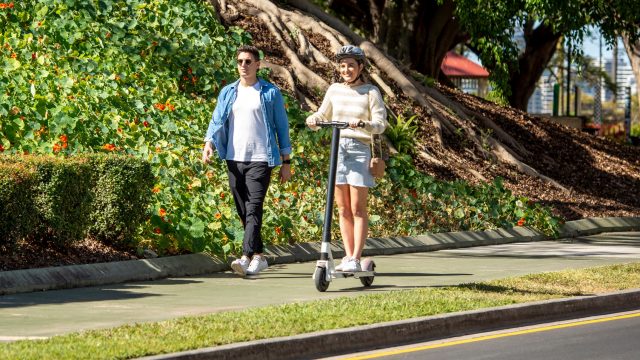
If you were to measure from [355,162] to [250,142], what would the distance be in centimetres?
117

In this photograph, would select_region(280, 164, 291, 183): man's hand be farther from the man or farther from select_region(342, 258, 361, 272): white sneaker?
select_region(342, 258, 361, 272): white sneaker

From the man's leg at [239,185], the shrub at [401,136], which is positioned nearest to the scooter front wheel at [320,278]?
the man's leg at [239,185]

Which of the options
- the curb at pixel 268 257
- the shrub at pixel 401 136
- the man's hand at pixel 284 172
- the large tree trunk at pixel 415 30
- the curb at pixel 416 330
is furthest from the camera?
the large tree trunk at pixel 415 30

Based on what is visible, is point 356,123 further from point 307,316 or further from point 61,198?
point 61,198

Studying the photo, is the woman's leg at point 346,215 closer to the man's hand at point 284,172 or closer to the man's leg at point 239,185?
the man's hand at point 284,172

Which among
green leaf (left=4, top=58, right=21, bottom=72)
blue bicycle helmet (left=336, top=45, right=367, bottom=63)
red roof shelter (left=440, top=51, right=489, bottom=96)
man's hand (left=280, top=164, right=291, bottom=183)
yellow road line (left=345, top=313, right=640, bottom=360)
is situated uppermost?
red roof shelter (left=440, top=51, right=489, bottom=96)

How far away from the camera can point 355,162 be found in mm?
12047

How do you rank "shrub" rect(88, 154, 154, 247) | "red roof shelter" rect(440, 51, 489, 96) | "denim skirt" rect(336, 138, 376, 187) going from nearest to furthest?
"denim skirt" rect(336, 138, 376, 187) < "shrub" rect(88, 154, 154, 247) < "red roof shelter" rect(440, 51, 489, 96)

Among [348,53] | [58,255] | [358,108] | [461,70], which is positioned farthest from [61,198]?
[461,70]

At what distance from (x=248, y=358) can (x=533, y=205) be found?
10949 mm

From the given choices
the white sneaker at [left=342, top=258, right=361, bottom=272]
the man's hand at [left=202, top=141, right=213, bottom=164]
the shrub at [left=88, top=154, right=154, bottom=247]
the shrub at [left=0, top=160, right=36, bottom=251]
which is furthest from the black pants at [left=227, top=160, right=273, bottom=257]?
the shrub at [left=0, top=160, right=36, bottom=251]

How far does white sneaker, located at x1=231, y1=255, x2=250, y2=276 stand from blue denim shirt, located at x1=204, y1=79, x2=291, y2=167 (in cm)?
94

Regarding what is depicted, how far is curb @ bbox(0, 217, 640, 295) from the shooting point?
11.5 meters

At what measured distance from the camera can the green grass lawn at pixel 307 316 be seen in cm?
827
